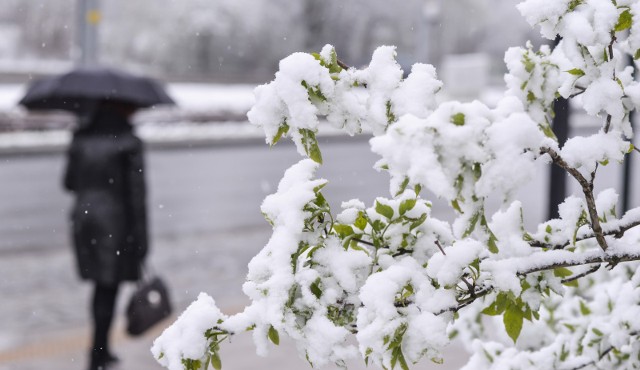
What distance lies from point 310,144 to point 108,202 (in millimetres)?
4127

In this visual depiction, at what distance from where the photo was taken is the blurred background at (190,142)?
6812 mm

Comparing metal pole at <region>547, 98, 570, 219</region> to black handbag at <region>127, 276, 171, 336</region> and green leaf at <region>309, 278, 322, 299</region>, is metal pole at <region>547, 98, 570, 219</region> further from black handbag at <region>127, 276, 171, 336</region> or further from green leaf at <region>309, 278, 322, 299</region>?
black handbag at <region>127, 276, 171, 336</region>

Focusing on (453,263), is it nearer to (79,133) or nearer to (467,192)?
(467,192)

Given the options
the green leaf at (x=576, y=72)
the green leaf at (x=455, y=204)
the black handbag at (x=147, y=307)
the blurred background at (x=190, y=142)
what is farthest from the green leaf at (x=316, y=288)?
the black handbag at (x=147, y=307)

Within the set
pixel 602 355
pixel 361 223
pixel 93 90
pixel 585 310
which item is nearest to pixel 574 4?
pixel 361 223

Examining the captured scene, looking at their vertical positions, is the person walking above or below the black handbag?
above

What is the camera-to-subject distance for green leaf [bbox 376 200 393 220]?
5.56ft

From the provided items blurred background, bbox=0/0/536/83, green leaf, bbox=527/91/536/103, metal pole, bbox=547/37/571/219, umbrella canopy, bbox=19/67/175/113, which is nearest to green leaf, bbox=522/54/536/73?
green leaf, bbox=527/91/536/103

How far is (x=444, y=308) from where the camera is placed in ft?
5.44

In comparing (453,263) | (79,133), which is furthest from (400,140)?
(79,133)

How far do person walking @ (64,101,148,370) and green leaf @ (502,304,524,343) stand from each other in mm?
4031

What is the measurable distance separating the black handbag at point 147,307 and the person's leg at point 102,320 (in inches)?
9.5

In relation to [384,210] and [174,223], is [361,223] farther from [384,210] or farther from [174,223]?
[174,223]

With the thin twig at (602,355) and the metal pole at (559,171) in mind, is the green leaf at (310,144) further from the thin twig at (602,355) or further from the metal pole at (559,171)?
the metal pole at (559,171)
